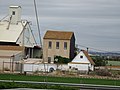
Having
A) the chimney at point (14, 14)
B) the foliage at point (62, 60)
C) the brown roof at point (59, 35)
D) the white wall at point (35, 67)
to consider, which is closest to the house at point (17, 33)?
the chimney at point (14, 14)

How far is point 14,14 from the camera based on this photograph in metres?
100

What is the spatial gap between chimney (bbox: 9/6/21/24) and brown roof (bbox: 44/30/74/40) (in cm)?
996

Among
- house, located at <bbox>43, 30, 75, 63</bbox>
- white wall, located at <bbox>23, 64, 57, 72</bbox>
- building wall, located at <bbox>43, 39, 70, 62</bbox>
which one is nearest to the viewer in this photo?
white wall, located at <bbox>23, 64, 57, 72</bbox>

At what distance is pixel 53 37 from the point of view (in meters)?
93.6

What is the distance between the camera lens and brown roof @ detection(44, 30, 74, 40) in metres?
93.5

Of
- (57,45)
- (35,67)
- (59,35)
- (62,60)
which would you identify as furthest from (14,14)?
(35,67)

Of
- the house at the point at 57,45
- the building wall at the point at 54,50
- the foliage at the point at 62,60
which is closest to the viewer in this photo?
the foliage at the point at 62,60

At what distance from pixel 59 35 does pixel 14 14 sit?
13680 millimetres

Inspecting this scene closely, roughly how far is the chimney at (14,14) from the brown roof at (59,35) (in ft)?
32.7

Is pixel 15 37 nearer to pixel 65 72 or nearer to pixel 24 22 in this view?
pixel 24 22

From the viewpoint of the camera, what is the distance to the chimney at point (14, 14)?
10006cm

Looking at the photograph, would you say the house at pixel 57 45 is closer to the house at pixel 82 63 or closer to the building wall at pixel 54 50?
the building wall at pixel 54 50

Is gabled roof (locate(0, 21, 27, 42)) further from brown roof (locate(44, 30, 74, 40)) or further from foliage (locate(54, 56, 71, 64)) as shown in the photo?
foliage (locate(54, 56, 71, 64))

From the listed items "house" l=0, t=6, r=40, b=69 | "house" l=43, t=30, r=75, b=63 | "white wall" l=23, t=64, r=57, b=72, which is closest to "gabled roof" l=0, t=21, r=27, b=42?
"house" l=0, t=6, r=40, b=69
